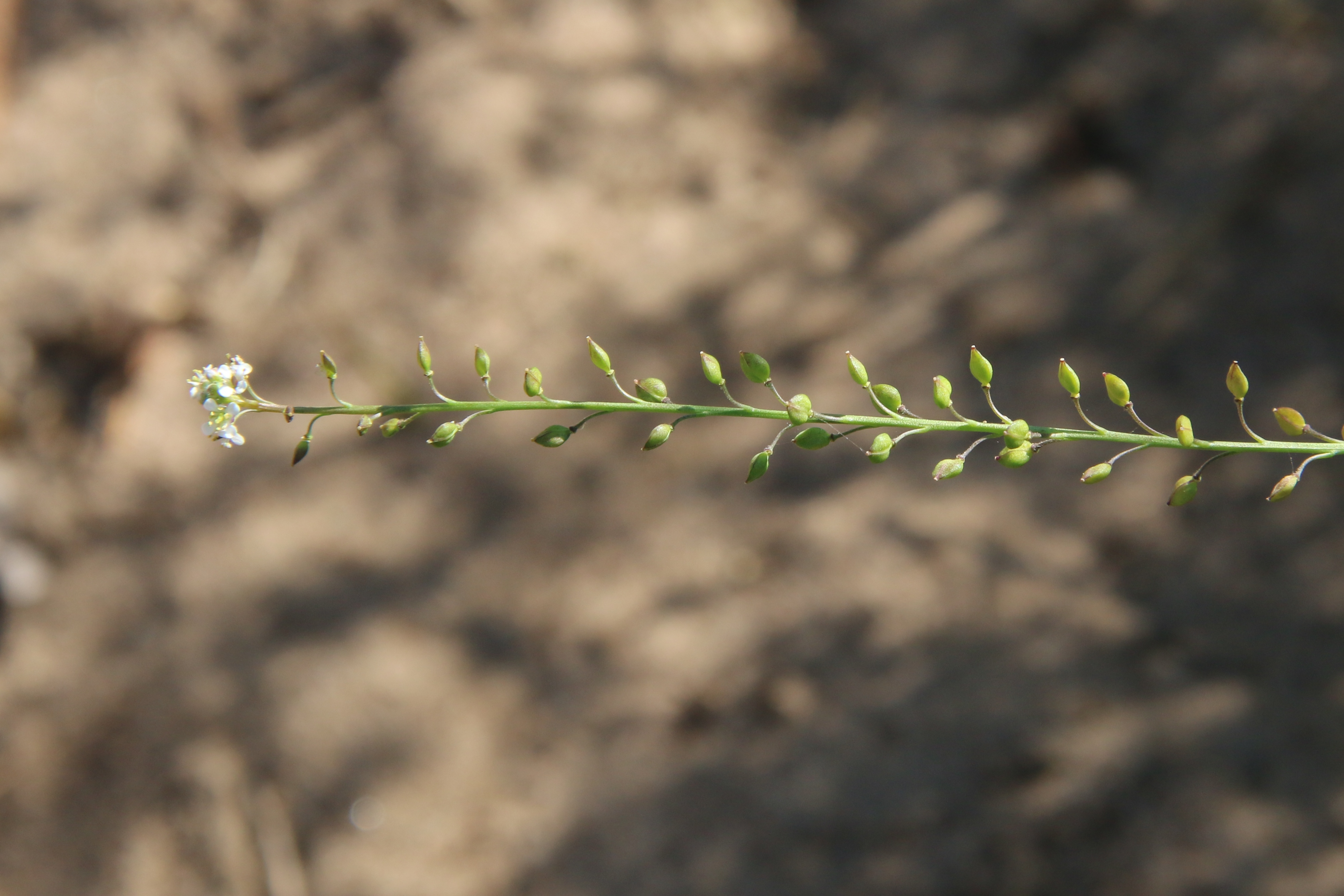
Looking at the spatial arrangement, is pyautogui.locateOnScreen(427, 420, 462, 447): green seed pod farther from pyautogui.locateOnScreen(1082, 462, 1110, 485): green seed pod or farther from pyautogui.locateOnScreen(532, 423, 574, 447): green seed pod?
pyautogui.locateOnScreen(1082, 462, 1110, 485): green seed pod

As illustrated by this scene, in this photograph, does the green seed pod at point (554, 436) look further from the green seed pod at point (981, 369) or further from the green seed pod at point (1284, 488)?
the green seed pod at point (1284, 488)

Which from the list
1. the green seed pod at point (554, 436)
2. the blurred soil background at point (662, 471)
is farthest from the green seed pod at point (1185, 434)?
the blurred soil background at point (662, 471)

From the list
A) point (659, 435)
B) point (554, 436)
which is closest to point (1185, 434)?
point (659, 435)

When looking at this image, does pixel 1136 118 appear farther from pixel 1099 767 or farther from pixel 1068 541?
pixel 1099 767

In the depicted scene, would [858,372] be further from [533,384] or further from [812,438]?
[533,384]

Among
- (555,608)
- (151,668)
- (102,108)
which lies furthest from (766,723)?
(102,108)
